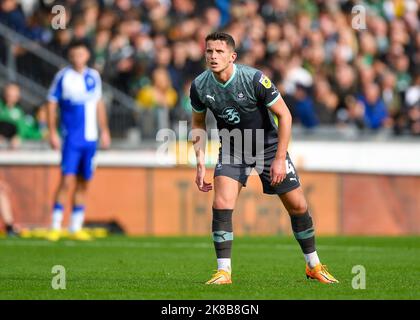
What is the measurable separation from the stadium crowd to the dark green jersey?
10.8 m

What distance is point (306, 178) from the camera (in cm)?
1941

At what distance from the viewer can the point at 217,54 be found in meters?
9.65

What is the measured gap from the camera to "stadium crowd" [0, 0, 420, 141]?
21.8 metres

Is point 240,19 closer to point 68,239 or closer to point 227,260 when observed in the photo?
point 68,239

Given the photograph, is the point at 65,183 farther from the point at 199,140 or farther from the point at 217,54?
the point at 217,54

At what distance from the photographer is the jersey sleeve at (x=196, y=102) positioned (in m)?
9.98

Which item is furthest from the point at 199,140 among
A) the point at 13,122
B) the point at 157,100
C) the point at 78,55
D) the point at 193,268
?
the point at 157,100

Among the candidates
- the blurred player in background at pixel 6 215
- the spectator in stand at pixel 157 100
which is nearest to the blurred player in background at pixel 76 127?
the blurred player in background at pixel 6 215

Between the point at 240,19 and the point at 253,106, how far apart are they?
45.4ft

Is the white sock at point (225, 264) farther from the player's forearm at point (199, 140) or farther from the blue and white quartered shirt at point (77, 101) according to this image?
the blue and white quartered shirt at point (77, 101)

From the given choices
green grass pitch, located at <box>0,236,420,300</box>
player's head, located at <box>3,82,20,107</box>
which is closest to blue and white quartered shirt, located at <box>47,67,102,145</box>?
green grass pitch, located at <box>0,236,420,300</box>

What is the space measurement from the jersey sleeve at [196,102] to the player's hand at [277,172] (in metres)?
0.82
